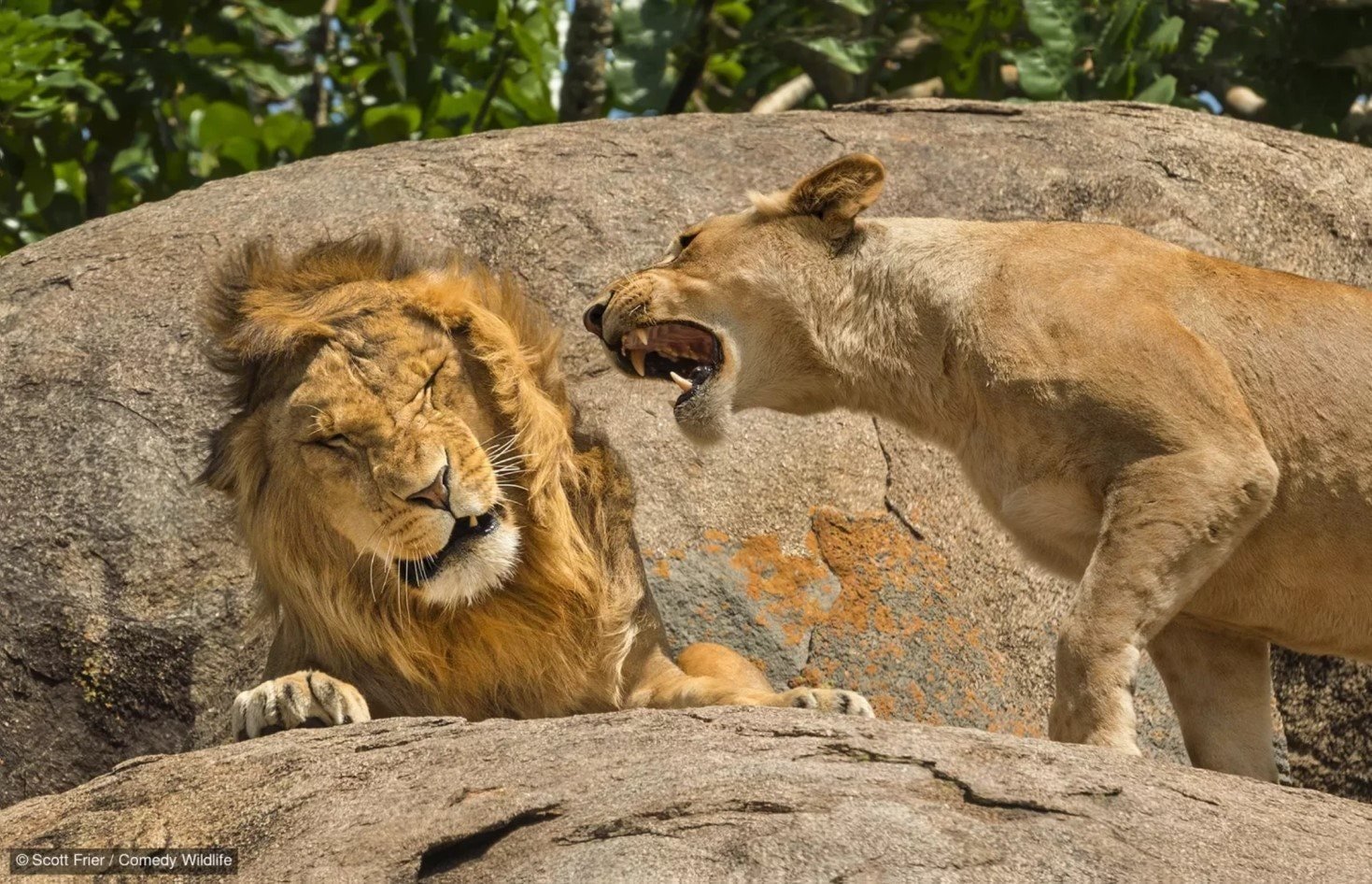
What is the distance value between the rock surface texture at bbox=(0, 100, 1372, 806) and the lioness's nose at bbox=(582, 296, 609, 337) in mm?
690

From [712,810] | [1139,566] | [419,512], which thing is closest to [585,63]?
[419,512]

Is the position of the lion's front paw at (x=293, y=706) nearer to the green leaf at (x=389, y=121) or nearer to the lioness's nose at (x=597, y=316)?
the lioness's nose at (x=597, y=316)

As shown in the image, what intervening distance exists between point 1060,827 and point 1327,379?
1711mm

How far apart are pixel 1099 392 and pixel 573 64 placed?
3.96m

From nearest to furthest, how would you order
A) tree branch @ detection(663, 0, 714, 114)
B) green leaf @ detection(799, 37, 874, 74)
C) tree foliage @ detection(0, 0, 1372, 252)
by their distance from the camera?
tree foliage @ detection(0, 0, 1372, 252), green leaf @ detection(799, 37, 874, 74), tree branch @ detection(663, 0, 714, 114)

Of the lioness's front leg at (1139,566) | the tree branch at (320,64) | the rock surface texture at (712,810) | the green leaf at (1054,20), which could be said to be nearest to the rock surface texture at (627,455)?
the green leaf at (1054,20)

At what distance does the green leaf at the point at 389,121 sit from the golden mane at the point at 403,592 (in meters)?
2.97

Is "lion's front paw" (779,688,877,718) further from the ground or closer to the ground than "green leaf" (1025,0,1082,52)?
closer to the ground

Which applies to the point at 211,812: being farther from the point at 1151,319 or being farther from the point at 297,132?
→ the point at 297,132

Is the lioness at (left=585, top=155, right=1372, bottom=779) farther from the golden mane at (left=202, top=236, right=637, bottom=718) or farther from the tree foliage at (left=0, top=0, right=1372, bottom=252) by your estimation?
the tree foliage at (left=0, top=0, right=1372, bottom=252)

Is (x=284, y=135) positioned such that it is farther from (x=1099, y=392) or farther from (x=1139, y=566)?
(x=1139, y=566)

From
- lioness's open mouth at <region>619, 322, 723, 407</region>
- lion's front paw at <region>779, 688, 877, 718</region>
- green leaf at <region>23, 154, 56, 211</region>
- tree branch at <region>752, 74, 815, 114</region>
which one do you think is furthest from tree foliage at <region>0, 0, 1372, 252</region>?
lion's front paw at <region>779, 688, 877, 718</region>

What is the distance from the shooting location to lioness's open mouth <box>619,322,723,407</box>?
4.64 m

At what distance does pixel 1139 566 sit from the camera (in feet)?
12.5
